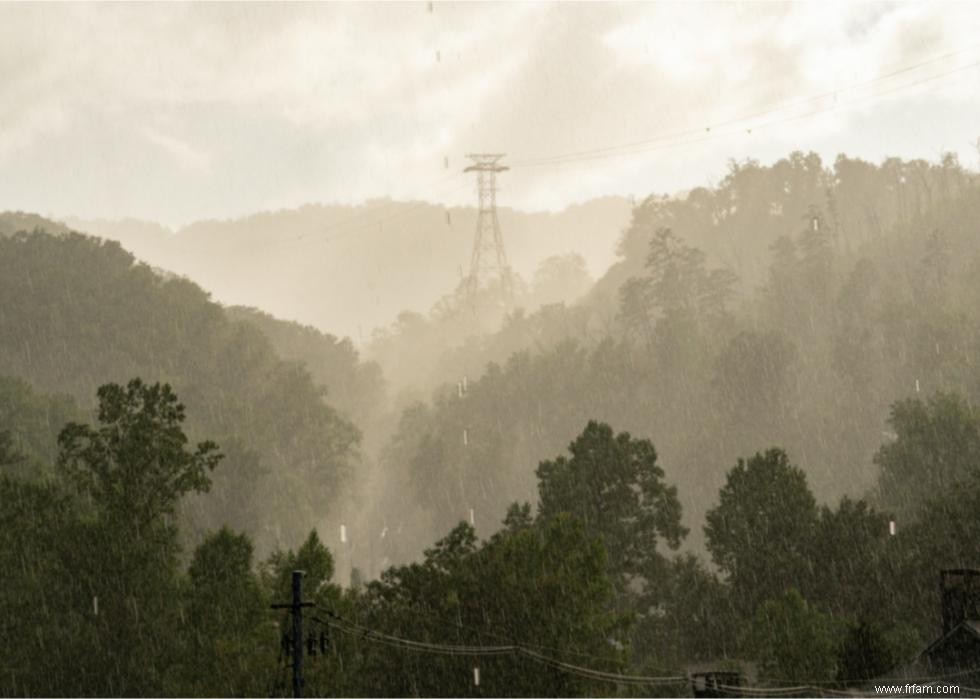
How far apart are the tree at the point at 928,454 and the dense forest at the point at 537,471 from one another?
0.20 meters

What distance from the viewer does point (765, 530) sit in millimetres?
57906

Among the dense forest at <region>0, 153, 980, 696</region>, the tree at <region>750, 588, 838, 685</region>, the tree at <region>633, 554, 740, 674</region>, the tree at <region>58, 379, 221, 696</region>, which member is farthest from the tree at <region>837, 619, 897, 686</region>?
the tree at <region>58, 379, 221, 696</region>

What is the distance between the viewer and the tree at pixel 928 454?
7569cm

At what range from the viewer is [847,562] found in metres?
57.8

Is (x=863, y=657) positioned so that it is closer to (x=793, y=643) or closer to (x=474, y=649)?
(x=793, y=643)

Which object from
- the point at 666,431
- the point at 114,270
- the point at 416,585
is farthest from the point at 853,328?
the point at 416,585

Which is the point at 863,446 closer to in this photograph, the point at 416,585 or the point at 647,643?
the point at 647,643

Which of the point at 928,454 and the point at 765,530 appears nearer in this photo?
the point at 765,530

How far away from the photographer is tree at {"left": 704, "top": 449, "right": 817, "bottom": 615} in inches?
2265

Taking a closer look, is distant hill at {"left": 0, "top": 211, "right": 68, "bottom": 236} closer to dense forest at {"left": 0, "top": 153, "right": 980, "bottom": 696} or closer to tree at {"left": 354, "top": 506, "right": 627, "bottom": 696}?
dense forest at {"left": 0, "top": 153, "right": 980, "bottom": 696}

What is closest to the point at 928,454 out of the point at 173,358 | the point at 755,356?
the point at 755,356

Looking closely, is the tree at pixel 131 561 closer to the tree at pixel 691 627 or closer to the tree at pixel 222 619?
the tree at pixel 222 619

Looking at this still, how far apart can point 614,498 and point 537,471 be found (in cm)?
455

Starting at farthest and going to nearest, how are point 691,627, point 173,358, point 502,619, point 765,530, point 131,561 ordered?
point 173,358, point 765,530, point 691,627, point 131,561, point 502,619
